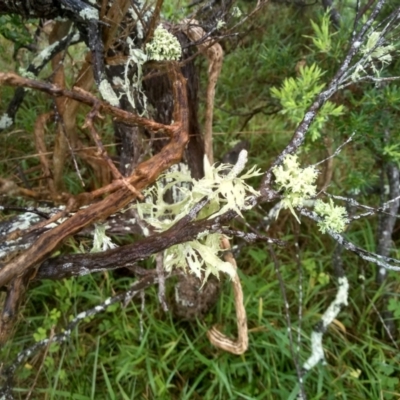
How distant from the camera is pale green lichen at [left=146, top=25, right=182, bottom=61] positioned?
2.51 ft

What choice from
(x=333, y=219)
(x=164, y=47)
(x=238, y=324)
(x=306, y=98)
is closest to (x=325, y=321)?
(x=238, y=324)

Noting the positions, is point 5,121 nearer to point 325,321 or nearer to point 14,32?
point 14,32

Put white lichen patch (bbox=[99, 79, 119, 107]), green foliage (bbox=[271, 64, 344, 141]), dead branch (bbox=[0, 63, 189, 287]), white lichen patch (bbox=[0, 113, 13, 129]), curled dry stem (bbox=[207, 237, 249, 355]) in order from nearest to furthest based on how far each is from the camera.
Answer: dead branch (bbox=[0, 63, 189, 287]) → white lichen patch (bbox=[99, 79, 119, 107]) → green foliage (bbox=[271, 64, 344, 141]) → curled dry stem (bbox=[207, 237, 249, 355]) → white lichen patch (bbox=[0, 113, 13, 129])

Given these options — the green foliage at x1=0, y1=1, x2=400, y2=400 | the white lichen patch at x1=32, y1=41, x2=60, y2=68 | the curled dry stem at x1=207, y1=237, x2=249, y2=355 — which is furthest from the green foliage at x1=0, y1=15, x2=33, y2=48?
the curled dry stem at x1=207, y1=237, x2=249, y2=355

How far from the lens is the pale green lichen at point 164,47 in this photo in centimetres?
76

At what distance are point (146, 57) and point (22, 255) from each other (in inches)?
15.9

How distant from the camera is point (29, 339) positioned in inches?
63.4

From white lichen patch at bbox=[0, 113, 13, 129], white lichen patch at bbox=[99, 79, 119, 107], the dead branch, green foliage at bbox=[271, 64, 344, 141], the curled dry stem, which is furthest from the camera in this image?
white lichen patch at bbox=[0, 113, 13, 129]

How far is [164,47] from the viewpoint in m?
0.76

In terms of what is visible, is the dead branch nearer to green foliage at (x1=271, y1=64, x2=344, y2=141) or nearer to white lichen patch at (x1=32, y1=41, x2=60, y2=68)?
green foliage at (x1=271, y1=64, x2=344, y2=141)

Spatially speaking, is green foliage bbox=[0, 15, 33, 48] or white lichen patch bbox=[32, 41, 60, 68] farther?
white lichen patch bbox=[32, 41, 60, 68]

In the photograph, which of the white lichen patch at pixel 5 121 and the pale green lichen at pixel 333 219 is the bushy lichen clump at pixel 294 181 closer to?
the pale green lichen at pixel 333 219

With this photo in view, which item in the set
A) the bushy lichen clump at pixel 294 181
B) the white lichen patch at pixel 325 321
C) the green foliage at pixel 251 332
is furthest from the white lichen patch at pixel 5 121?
the white lichen patch at pixel 325 321

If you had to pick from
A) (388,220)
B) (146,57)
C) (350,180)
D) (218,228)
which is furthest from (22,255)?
(388,220)
